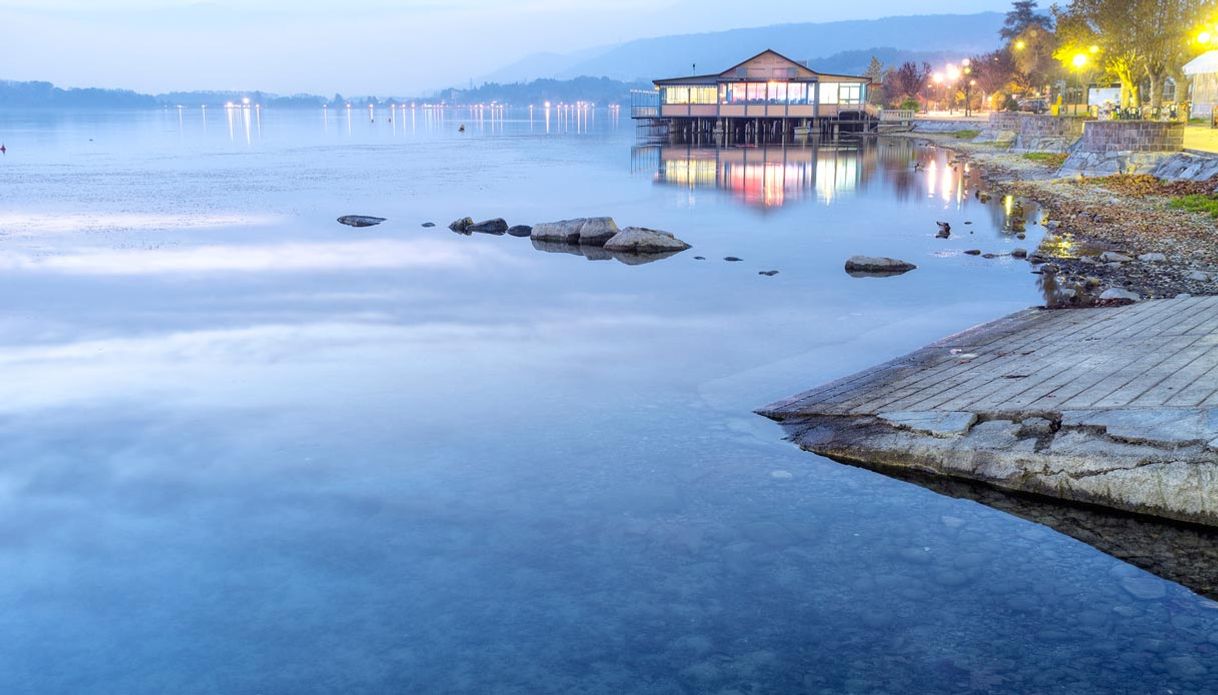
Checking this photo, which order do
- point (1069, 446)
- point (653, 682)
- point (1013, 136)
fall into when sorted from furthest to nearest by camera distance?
point (1013, 136), point (1069, 446), point (653, 682)

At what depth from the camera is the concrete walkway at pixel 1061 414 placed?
8.91m

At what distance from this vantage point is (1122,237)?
80.2ft

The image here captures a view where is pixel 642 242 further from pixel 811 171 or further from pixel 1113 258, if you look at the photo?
pixel 811 171

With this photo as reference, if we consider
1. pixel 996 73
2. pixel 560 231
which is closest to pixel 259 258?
pixel 560 231

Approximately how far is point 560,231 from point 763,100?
212 feet

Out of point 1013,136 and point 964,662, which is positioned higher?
point 1013,136

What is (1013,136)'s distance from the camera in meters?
67.2

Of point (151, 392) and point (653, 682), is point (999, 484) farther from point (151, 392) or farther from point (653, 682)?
point (151, 392)

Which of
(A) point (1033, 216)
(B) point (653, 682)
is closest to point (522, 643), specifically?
(B) point (653, 682)

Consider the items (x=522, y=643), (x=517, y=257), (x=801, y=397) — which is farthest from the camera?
(x=517, y=257)

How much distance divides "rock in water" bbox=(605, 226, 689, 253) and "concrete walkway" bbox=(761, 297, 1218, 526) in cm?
1333

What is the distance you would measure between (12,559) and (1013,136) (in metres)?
68.4

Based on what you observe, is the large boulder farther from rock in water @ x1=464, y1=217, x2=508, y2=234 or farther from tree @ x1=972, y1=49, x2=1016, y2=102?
tree @ x1=972, y1=49, x2=1016, y2=102

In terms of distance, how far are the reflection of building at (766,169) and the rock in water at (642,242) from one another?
40.8 ft
